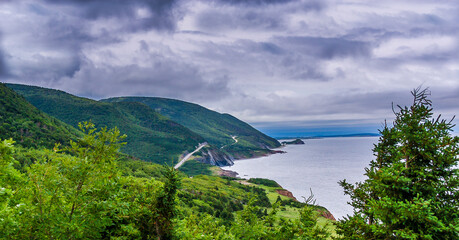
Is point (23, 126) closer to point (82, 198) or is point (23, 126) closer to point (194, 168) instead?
point (194, 168)

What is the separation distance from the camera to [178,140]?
646ft

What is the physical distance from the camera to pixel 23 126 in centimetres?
8188

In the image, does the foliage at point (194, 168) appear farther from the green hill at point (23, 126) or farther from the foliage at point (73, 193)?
the foliage at point (73, 193)

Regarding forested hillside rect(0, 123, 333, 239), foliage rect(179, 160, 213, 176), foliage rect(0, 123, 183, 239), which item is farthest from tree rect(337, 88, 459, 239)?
foliage rect(179, 160, 213, 176)

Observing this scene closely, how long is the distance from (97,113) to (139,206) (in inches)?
8359

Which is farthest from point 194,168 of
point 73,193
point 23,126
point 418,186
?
point 73,193

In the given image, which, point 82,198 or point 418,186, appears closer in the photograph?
point 82,198

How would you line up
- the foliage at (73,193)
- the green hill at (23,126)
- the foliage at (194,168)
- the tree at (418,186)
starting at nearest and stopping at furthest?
the foliage at (73,193) → the tree at (418,186) → the green hill at (23,126) → the foliage at (194,168)

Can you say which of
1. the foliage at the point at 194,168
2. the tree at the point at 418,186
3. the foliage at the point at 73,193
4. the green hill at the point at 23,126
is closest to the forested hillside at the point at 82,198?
the foliage at the point at 73,193

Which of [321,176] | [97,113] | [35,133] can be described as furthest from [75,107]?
[321,176]

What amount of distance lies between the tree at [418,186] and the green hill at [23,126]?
83.7 meters

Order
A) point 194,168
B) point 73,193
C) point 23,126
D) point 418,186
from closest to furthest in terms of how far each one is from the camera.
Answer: point 73,193, point 418,186, point 23,126, point 194,168

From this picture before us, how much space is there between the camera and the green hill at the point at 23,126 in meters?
74.1

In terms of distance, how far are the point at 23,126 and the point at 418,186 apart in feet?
347
